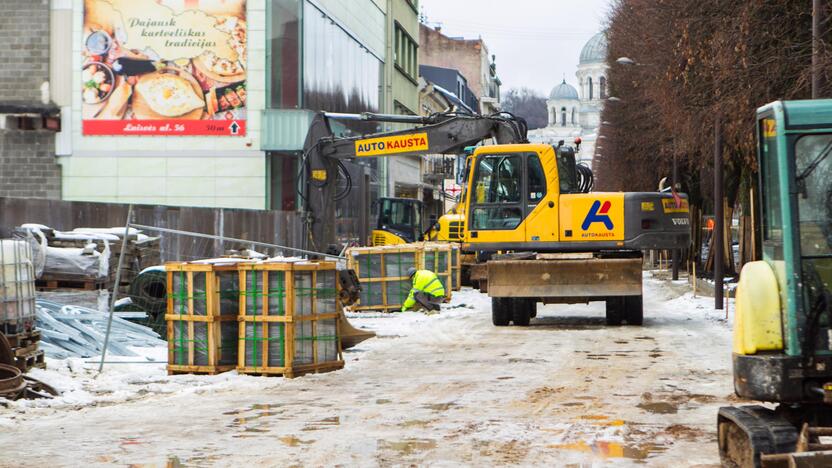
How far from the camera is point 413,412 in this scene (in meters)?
11.3

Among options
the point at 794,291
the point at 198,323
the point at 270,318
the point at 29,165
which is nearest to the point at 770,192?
the point at 794,291

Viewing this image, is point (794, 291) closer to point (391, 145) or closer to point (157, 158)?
point (391, 145)

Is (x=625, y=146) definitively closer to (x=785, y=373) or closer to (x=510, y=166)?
(x=510, y=166)

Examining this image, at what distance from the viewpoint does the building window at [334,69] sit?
3991 cm

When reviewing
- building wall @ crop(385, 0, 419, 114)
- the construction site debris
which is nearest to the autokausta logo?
the construction site debris

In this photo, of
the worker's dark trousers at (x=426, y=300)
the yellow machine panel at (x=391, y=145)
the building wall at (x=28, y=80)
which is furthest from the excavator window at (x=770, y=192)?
the building wall at (x=28, y=80)

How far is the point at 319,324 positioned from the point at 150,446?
550cm

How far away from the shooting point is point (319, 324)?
49.1ft

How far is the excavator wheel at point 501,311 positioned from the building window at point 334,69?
731 inches

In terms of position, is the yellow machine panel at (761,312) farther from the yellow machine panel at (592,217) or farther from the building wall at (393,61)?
the building wall at (393,61)

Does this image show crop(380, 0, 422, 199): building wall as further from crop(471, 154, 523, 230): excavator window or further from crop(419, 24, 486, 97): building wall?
crop(419, 24, 486, 97): building wall

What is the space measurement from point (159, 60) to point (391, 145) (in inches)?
506

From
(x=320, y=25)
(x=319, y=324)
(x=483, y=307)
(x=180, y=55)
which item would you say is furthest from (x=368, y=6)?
(x=319, y=324)

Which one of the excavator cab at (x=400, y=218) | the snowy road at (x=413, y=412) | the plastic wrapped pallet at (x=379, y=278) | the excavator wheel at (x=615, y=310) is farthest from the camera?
the excavator cab at (x=400, y=218)
